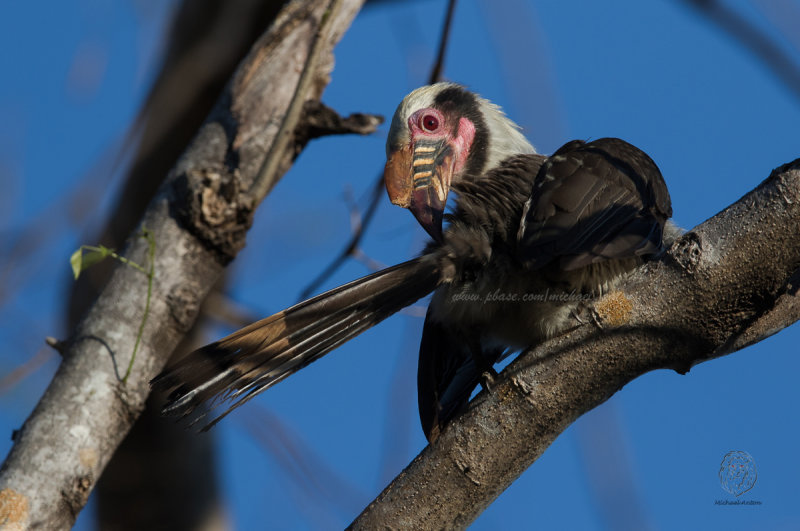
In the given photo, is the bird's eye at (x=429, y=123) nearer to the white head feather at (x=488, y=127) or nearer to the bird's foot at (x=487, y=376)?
the white head feather at (x=488, y=127)

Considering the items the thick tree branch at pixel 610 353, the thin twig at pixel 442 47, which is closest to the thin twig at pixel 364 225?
the thin twig at pixel 442 47

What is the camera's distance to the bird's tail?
5.95 ft

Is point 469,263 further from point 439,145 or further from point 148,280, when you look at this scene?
point 148,280

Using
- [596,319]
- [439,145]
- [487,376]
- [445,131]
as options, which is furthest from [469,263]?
[445,131]

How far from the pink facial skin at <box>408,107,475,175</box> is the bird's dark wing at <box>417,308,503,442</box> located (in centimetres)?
57

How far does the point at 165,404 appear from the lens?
1.82 m

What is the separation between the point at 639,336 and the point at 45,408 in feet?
5.19

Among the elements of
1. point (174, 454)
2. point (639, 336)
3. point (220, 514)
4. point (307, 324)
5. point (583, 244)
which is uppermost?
point (174, 454)

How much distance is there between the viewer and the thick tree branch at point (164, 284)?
2111mm

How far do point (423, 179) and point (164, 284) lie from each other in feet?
2.85

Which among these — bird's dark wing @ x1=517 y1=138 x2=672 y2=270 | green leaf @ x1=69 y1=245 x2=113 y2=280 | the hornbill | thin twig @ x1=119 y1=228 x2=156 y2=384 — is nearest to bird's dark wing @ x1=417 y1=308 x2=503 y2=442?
the hornbill

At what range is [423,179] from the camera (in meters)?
2.49

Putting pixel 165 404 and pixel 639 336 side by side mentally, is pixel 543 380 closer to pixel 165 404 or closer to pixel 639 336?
pixel 639 336

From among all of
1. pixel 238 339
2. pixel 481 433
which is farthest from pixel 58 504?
pixel 481 433
